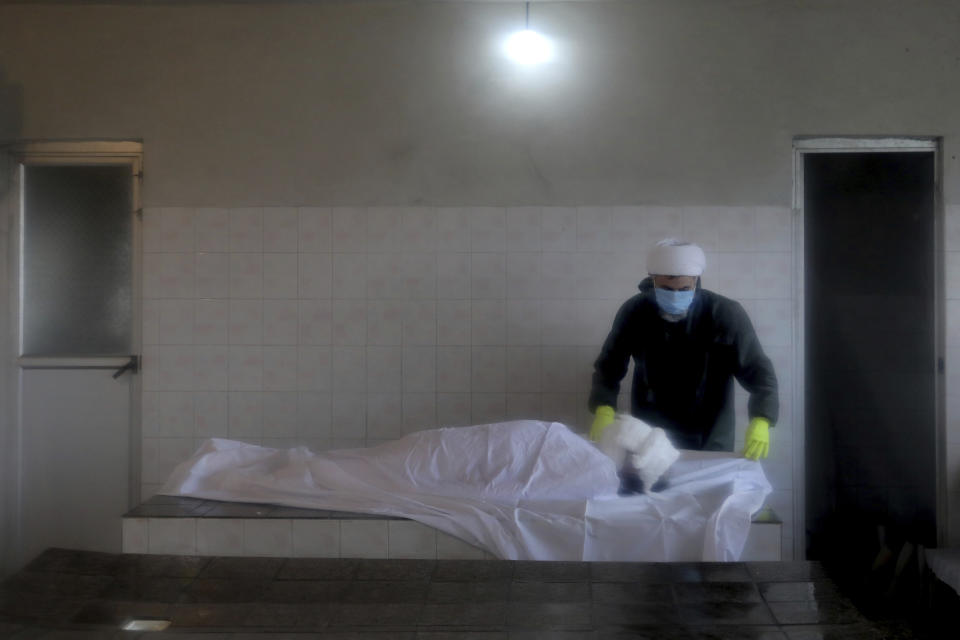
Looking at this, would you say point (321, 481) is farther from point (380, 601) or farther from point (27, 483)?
point (27, 483)

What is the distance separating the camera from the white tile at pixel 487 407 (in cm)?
338

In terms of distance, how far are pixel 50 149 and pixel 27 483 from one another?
1.35 m

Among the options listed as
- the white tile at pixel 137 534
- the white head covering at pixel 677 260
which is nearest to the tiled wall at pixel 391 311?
the white head covering at pixel 677 260

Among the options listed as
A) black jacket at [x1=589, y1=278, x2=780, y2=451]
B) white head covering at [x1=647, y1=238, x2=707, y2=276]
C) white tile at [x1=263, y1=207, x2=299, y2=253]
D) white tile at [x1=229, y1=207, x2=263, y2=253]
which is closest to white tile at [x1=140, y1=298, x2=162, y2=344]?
white tile at [x1=229, y1=207, x2=263, y2=253]

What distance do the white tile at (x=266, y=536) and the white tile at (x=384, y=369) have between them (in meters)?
1.32

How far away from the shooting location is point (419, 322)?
11.1ft

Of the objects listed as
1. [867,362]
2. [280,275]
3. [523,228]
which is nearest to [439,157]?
[523,228]

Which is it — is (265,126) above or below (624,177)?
above

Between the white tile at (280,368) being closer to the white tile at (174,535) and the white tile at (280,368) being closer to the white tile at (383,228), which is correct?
the white tile at (383,228)

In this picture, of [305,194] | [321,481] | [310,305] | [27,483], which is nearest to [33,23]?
[305,194]

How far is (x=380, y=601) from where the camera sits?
1586 mm

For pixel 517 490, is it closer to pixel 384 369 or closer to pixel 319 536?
pixel 319 536

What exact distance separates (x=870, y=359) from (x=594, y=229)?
4.62 feet

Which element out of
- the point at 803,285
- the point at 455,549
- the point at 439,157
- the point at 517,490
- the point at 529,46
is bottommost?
the point at 455,549
